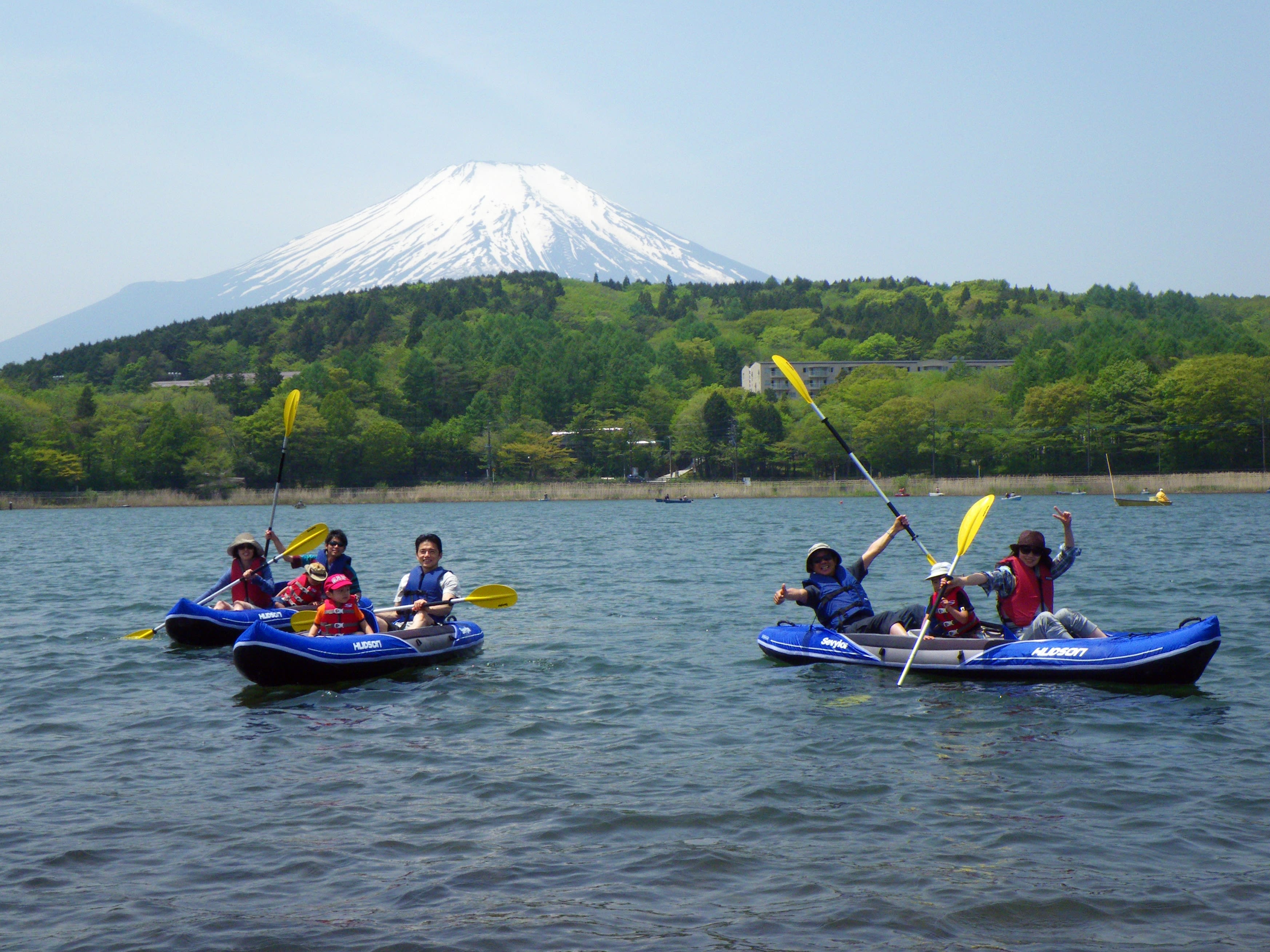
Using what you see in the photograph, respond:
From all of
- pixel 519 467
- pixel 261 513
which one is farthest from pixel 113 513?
pixel 519 467

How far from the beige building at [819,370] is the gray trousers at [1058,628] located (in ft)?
457

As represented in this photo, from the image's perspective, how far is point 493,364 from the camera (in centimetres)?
14875

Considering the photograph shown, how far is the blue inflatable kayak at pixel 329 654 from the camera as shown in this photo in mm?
11375

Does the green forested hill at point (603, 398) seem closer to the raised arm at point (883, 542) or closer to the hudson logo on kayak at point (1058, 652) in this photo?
the raised arm at point (883, 542)

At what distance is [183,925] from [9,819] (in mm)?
2540

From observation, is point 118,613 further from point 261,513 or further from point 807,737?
point 261,513

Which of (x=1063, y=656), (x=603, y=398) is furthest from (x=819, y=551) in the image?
(x=603, y=398)

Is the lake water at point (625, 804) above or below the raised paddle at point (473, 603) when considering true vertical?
below

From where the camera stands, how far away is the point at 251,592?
1545cm

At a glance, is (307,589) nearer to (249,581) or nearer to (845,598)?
(249,581)

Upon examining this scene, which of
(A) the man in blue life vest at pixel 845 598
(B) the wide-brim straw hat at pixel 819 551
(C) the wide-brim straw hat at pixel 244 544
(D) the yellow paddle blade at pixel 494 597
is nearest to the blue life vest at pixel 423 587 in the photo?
(D) the yellow paddle blade at pixel 494 597

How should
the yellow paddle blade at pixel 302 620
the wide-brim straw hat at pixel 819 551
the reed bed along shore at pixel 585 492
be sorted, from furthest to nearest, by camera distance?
the reed bed along shore at pixel 585 492 → the yellow paddle blade at pixel 302 620 → the wide-brim straw hat at pixel 819 551

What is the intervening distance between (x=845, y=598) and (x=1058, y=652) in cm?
246

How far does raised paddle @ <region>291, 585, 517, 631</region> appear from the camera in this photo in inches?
525
